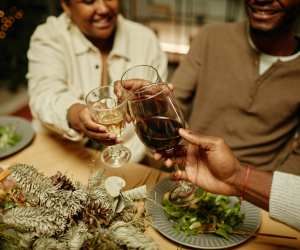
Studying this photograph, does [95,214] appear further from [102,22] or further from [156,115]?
[102,22]

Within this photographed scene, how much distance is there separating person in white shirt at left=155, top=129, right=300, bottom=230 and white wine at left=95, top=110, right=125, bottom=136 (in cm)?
16

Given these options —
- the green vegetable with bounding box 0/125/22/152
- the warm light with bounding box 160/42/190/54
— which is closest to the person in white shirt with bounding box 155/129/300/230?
the green vegetable with bounding box 0/125/22/152

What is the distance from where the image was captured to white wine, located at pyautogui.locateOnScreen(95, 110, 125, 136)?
1.10m

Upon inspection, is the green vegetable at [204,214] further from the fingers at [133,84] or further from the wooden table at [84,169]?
the fingers at [133,84]

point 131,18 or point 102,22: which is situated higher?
point 102,22

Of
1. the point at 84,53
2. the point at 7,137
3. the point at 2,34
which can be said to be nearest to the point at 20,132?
the point at 7,137

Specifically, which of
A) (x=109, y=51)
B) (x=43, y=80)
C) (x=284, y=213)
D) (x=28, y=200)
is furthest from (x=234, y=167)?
(x=109, y=51)

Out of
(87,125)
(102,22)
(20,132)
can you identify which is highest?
(102,22)

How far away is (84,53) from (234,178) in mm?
1126

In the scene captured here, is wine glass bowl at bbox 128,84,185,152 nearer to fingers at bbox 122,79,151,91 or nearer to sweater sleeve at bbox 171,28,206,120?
fingers at bbox 122,79,151,91

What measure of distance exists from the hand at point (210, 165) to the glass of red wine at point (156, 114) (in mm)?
35

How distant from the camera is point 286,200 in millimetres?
993

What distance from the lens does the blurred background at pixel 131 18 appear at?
3.55m

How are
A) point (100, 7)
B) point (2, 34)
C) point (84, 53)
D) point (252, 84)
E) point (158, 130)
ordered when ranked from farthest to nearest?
point (2, 34), point (84, 53), point (100, 7), point (252, 84), point (158, 130)
